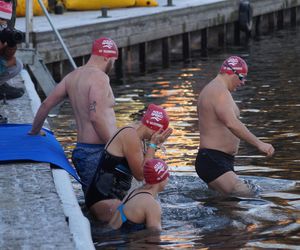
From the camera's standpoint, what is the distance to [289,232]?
10.2 meters

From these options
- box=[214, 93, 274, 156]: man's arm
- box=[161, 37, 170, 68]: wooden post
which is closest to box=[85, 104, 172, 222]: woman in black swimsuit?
box=[214, 93, 274, 156]: man's arm

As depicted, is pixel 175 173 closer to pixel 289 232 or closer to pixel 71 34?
pixel 289 232

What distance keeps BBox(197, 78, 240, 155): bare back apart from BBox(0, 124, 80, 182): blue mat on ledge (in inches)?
60.1

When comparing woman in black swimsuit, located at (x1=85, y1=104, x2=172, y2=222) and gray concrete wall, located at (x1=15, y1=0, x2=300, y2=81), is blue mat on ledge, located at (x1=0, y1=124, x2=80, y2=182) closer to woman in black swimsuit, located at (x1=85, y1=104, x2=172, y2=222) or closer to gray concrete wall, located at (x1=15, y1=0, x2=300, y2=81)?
woman in black swimsuit, located at (x1=85, y1=104, x2=172, y2=222)

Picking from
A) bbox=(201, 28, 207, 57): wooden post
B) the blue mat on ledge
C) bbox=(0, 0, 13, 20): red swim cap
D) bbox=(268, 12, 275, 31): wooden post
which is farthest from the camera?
bbox=(268, 12, 275, 31): wooden post

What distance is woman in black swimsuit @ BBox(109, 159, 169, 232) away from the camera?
984 centimetres

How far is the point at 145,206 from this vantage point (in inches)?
387

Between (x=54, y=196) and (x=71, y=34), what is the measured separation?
1337 cm

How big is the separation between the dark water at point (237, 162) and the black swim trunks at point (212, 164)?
272 mm

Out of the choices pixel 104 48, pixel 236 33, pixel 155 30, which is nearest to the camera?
pixel 104 48

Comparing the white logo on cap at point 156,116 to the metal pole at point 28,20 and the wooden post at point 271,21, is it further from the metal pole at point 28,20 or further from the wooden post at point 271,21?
the wooden post at point 271,21

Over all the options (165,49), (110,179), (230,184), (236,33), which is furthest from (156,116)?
(236,33)

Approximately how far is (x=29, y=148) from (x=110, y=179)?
4.10ft

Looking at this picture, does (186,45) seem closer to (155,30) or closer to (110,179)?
(155,30)
